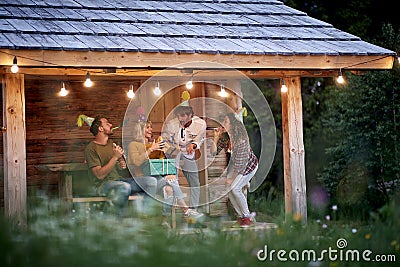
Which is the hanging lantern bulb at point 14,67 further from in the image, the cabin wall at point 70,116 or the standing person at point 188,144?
the standing person at point 188,144

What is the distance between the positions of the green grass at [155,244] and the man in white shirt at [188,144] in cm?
357

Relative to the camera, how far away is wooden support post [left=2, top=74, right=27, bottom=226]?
29.1ft

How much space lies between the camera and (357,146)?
15.0 meters

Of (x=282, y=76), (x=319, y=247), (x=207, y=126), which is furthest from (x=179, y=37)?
(x=319, y=247)

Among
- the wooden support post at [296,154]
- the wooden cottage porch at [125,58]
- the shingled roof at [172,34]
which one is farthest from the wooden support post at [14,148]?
the wooden support post at [296,154]

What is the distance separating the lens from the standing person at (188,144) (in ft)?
35.5

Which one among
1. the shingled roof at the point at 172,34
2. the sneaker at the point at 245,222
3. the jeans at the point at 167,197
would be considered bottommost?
the sneaker at the point at 245,222

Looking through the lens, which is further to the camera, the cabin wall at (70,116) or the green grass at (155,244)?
the cabin wall at (70,116)

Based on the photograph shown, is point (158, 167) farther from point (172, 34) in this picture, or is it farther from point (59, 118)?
point (59, 118)

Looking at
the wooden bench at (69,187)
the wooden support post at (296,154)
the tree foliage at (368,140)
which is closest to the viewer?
the wooden bench at (69,187)

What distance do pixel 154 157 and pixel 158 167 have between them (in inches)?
21.4

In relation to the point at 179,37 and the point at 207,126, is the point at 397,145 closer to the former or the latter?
the point at 207,126

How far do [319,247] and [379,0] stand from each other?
16773 mm

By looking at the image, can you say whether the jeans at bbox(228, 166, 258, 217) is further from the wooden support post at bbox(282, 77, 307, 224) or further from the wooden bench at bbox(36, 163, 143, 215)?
the wooden bench at bbox(36, 163, 143, 215)
